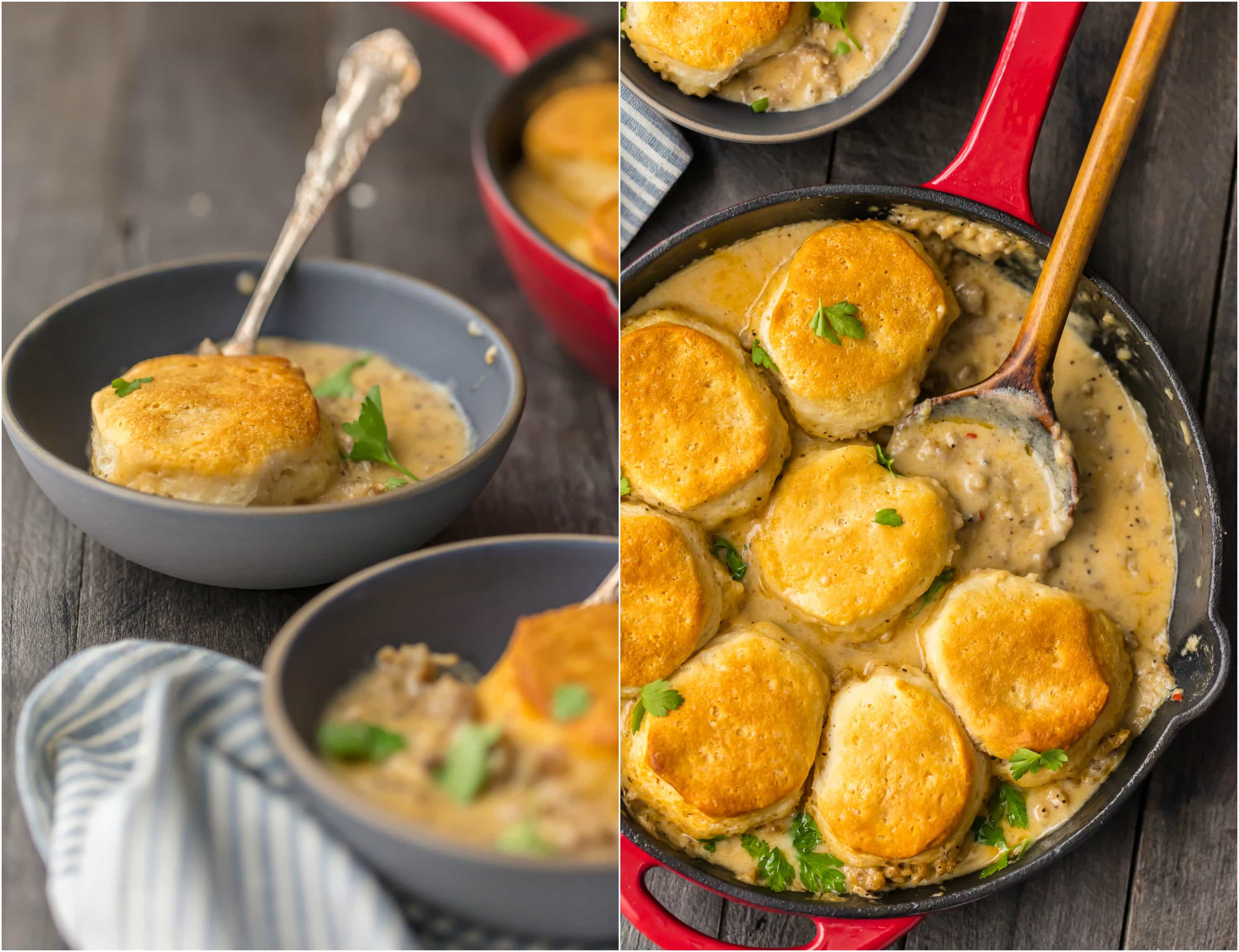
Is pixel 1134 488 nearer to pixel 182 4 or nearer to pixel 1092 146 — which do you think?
pixel 1092 146

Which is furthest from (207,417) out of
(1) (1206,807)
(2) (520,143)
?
(1) (1206,807)

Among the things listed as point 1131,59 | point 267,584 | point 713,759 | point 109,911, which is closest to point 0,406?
point 267,584

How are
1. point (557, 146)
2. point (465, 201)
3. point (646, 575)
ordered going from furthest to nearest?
1. point (465, 201)
2. point (557, 146)
3. point (646, 575)

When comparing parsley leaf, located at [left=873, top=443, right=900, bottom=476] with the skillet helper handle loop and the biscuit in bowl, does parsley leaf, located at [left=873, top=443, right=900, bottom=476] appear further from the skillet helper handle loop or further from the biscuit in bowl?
the skillet helper handle loop

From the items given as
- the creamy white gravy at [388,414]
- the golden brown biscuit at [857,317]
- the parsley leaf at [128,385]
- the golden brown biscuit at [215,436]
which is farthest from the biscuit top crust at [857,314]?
the parsley leaf at [128,385]

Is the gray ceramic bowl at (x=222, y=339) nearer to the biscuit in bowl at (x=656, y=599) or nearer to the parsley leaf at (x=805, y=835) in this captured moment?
the biscuit in bowl at (x=656, y=599)

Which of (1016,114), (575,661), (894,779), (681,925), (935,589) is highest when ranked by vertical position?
(1016,114)

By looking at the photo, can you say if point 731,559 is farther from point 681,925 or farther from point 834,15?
point 834,15
